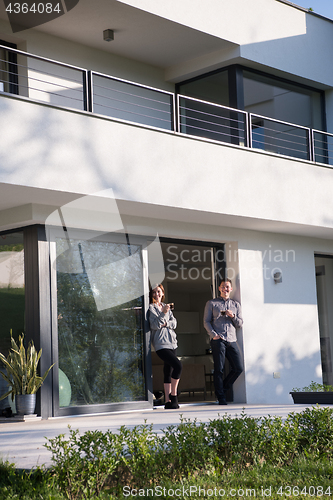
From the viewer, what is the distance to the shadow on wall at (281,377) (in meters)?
9.98

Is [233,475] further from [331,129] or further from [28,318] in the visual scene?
[331,129]

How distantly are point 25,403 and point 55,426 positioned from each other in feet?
3.14

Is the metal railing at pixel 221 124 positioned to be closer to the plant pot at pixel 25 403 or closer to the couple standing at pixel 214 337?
the couple standing at pixel 214 337

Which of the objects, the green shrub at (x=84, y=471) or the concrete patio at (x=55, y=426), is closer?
the green shrub at (x=84, y=471)

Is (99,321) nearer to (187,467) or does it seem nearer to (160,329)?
(160,329)

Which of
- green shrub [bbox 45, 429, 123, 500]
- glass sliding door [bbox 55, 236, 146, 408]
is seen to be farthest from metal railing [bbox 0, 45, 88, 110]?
green shrub [bbox 45, 429, 123, 500]

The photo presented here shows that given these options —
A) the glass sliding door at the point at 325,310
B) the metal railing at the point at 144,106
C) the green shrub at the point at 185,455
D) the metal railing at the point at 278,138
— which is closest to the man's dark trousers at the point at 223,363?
the glass sliding door at the point at 325,310

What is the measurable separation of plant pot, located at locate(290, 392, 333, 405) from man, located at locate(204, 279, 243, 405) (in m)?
0.96

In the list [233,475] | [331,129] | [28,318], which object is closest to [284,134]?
[331,129]

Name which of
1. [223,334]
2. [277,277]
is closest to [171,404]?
[223,334]

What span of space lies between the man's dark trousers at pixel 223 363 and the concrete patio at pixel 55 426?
32cm

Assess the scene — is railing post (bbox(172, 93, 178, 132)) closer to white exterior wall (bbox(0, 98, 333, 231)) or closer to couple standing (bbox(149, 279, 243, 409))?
white exterior wall (bbox(0, 98, 333, 231))

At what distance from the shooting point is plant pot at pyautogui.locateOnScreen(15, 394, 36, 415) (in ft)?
24.2

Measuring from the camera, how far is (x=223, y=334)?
927 cm
